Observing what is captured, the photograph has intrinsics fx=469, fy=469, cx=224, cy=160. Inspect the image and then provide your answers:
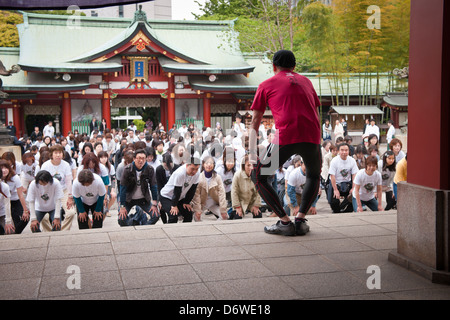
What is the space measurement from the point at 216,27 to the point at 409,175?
27.1 meters

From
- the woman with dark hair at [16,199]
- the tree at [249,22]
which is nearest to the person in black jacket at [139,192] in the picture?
the woman with dark hair at [16,199]

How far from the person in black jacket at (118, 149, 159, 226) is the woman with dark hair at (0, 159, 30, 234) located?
148cm

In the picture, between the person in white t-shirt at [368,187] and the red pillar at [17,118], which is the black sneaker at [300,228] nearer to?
the person in white t-shirt at [368,187]

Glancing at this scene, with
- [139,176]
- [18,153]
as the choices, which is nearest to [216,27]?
[18,153]

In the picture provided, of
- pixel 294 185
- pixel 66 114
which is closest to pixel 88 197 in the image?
pixel 294 185

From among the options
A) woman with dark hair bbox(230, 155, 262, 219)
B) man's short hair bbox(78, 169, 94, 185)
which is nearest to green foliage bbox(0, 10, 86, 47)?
man's short hair bbox(78, 169, 94, 185)

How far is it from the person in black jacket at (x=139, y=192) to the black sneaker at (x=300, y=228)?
310cm

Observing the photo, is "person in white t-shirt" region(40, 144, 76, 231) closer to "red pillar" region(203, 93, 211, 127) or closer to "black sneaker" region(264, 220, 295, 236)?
"black sneaker" region(264, 220, 295, 236)

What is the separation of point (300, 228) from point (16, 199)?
4.76m

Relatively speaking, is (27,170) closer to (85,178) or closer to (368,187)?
(85,178)

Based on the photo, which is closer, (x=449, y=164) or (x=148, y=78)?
(x=449, y=164)

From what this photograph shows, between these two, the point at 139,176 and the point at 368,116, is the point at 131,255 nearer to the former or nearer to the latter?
the point at 139,176

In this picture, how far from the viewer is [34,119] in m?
27.8

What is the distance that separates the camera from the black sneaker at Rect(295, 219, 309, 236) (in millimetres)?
4527
